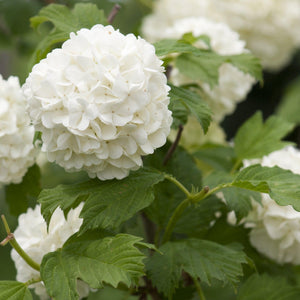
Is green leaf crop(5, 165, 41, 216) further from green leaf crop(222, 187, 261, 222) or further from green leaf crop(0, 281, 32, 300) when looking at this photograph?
green leaf crop(222, 187, 261, 222)

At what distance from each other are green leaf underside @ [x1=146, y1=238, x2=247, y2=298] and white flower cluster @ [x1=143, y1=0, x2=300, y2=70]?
1.01 meters

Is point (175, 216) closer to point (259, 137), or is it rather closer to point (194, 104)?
point (194, 104)

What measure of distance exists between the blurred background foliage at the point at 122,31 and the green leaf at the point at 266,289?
419 millimetres

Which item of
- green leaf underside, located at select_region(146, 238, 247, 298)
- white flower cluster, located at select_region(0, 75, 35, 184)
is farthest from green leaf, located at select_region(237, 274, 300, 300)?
white flower cluster, located at select_region(0, 75, 35, 184)

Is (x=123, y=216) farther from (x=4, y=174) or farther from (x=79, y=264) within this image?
(x=4, y=174)

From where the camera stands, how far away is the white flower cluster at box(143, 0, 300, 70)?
188 cm

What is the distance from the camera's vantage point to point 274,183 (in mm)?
884

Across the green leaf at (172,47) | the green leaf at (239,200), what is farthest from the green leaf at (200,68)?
the green leaf at (239,200)

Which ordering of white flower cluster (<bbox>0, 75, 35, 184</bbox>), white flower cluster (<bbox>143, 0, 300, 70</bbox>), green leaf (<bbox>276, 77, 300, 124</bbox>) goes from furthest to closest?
1. green leaf (<bbox>276, 77, 300, 124</bbox>)
2. white flower cluster (<bbox>143, 0, 300, 70</bbox>)
3. white flower cluster (<bbox>0, 75, 35, 184</bbox>)

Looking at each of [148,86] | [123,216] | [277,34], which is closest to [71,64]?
[148,86]

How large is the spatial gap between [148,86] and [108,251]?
0.26 metres

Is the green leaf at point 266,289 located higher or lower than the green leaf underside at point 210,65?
lower

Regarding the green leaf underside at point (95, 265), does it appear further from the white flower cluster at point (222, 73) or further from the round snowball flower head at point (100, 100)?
the white flower cluster at point (222, 73)

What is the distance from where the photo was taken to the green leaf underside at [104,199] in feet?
2.76
